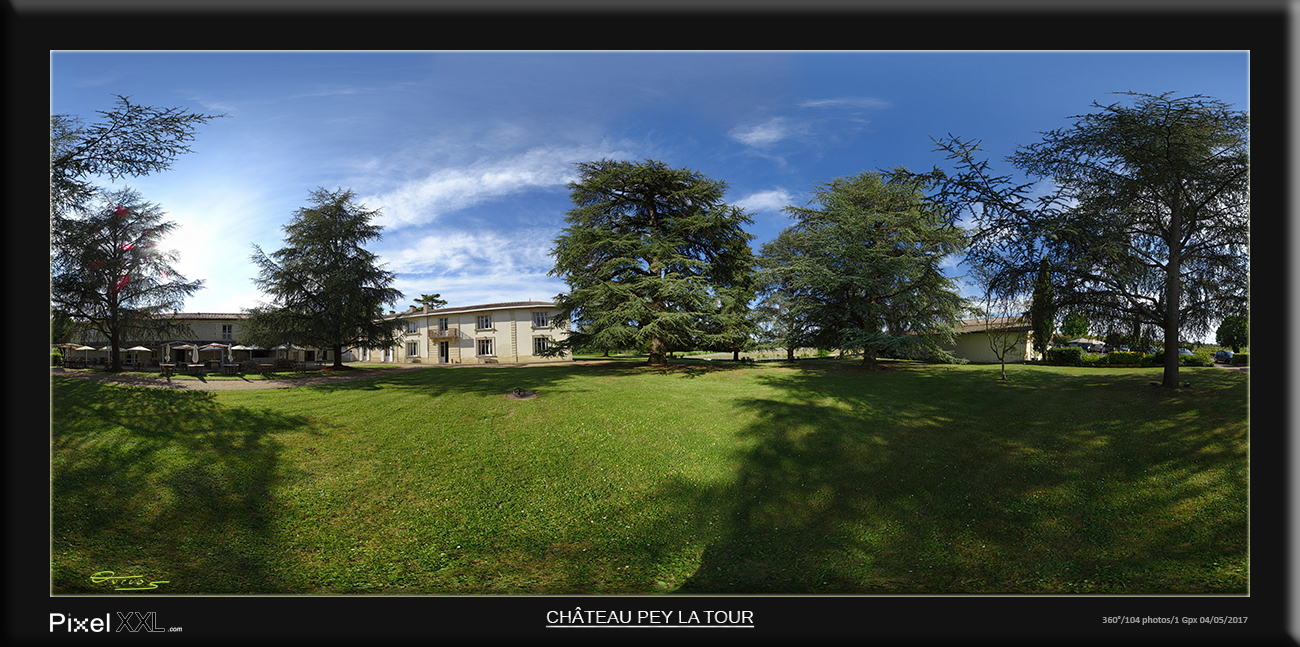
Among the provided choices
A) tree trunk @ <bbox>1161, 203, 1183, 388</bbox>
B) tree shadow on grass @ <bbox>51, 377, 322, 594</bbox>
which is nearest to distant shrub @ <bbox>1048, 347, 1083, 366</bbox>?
tree trunk @ <bbox>1161, 203, 1183, 388</bbox>

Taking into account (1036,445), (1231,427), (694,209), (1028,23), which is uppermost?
(694,209)

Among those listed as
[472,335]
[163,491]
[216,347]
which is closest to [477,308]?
[472,335]

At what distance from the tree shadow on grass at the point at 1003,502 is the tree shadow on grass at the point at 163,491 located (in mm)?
3345

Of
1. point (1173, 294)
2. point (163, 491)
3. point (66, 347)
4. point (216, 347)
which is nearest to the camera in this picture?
point (163, 491)

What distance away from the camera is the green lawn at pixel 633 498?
266 centimetres

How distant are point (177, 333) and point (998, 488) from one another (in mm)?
8766

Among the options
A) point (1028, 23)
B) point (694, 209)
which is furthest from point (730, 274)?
point (1028, 23)

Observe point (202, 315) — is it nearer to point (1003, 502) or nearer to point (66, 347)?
point (66, 347)

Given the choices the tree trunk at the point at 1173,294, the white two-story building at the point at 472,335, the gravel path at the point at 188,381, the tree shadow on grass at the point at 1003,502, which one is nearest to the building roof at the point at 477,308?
the white two-story building at the point at 472,335

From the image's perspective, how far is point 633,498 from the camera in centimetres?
374

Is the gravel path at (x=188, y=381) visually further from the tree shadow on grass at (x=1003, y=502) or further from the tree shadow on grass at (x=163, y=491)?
the tree shadow on grass at (x=1003, y=502)

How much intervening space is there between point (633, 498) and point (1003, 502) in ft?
11.5

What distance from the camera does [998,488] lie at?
12.2ft

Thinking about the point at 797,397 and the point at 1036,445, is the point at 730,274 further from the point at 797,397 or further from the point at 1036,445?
the point at 1036,445
